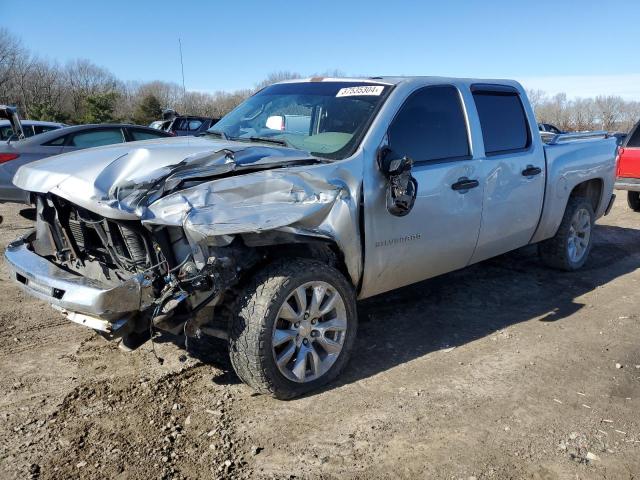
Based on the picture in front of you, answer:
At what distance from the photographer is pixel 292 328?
11.0 ft

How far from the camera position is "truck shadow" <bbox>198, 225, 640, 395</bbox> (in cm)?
403

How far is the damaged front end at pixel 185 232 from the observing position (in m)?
2.89

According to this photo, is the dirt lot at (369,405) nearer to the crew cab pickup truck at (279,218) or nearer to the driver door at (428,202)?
the crew cab pickup truck at (279,218)

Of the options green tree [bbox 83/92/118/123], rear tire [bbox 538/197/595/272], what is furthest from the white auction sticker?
green tree [bbox 83/92/118/123]

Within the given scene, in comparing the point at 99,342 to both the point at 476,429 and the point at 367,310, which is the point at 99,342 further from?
the point at 476,429

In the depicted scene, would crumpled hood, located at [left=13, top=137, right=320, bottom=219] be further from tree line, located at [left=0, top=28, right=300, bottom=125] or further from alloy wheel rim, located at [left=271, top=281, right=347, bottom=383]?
tree line, located at [left=0, top=28, right=300, bottom=125]

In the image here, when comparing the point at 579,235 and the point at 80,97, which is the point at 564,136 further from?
the point at 80,97

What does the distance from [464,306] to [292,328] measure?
2.23m

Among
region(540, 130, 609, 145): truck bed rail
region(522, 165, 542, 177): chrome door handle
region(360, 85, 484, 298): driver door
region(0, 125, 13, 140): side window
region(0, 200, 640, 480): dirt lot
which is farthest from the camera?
region(0, 125, 13, 140): side window

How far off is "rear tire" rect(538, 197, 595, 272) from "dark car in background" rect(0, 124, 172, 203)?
16.7ft

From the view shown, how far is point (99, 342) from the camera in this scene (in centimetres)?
414

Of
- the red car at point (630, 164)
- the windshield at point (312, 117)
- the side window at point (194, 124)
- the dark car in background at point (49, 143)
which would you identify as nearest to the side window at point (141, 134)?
the dark car in background at point (49, 143)

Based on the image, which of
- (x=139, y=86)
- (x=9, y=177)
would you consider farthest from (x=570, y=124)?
(x=9, y=177)

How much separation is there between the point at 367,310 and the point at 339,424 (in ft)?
6.02
